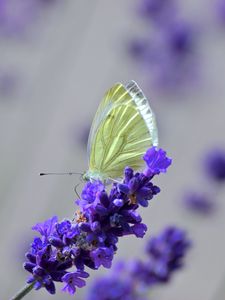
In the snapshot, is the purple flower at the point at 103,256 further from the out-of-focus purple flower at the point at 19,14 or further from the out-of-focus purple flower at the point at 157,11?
the out-of-focus purple flower at the point at 19,14

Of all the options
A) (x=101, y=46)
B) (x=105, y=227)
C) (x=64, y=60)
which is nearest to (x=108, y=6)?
(x=101, y=46)

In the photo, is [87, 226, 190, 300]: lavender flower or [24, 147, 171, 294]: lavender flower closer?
[24, 147, 171, 294]: lavender flower

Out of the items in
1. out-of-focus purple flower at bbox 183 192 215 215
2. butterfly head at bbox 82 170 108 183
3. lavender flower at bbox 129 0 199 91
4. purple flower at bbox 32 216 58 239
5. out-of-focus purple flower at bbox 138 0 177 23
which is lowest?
purple flower at bbox 32 216 58 239

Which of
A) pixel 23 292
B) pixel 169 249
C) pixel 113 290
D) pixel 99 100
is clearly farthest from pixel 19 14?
pixel 23 292

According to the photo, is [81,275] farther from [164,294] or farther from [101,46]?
[101,46]

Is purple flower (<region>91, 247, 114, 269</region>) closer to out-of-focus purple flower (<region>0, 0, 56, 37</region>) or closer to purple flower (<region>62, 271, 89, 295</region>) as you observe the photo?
purple flower (<region>62, 271, 89, 295</region>)

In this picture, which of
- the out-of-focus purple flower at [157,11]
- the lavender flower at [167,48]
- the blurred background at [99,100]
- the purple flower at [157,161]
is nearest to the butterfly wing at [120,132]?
the purple flower at [157,161]

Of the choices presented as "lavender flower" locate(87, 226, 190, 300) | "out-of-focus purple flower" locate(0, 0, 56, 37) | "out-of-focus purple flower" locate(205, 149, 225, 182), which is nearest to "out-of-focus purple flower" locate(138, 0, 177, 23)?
"out-of-focus purple flower" locate(0, 0, 56, 37)
